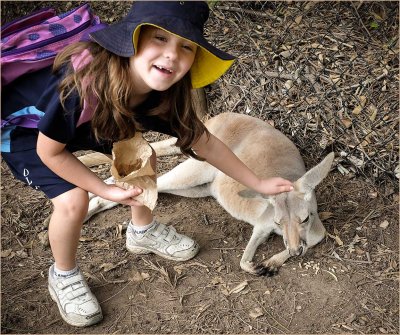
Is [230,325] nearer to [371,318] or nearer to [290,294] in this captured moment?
[290,294]

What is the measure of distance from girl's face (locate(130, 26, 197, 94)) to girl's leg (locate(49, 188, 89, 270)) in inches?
27.3

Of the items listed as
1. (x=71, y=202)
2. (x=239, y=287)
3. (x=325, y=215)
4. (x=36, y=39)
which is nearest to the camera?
(x=36, y=39)

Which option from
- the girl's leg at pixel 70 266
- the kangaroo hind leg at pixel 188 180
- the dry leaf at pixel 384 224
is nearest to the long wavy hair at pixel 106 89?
the girl's leg at pixel 70 266

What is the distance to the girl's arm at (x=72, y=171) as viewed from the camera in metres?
2.31

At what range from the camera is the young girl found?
83.5 inches

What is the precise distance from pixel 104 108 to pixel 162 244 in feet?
3.89

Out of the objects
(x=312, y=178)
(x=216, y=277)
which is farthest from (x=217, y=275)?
(x=312, y=178)

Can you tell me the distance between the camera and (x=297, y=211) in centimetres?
307

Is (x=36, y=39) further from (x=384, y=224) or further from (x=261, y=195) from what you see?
(x=384, y=224)

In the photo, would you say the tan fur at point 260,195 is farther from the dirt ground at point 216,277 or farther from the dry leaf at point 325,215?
the dry leaf at point 325,215

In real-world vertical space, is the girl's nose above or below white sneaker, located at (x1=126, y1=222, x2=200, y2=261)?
above

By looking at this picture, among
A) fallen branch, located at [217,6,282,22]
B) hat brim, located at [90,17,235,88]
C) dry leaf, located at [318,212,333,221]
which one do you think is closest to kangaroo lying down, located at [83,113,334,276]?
dry leaf, located at [318,212,333,221]

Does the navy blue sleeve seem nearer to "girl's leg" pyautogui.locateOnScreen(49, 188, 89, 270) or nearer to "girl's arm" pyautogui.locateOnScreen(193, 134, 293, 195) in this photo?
"girl's leg" pyautogui.locateOnScreen(49, 188, 89, 270)

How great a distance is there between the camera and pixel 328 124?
3.93 metres
